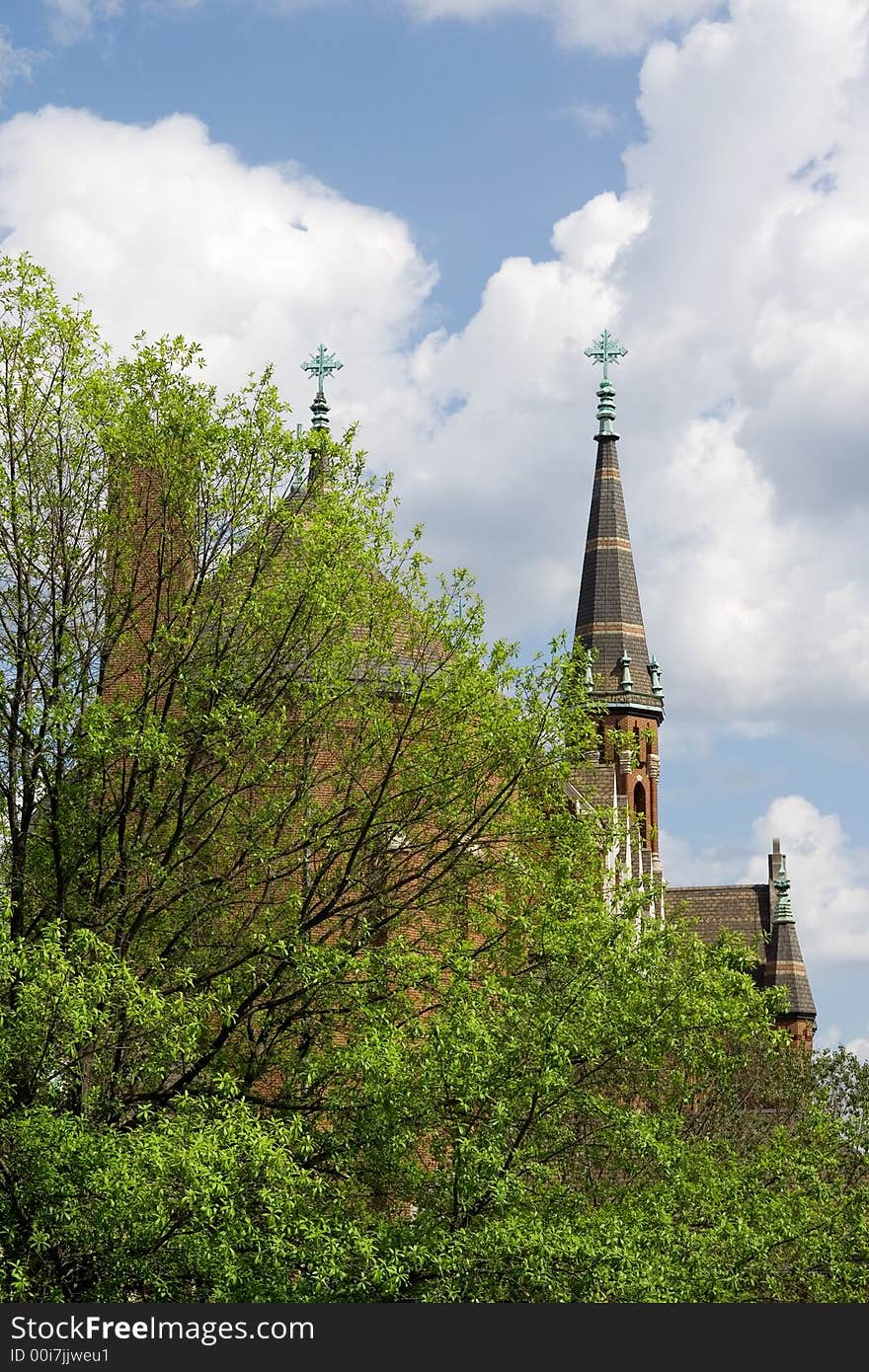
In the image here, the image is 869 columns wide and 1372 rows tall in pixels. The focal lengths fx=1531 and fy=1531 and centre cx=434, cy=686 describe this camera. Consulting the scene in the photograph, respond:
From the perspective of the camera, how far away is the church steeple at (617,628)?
54.3 meters

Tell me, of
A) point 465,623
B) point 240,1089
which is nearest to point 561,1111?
point 240,1089

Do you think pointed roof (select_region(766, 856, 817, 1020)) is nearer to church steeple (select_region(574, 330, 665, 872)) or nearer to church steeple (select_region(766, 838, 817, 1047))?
church steeple (select_region(766, 838, 817, 1047))

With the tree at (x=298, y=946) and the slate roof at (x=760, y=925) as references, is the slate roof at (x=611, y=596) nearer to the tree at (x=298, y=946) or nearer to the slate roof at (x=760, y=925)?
the slate roof at (x=760, y=925)

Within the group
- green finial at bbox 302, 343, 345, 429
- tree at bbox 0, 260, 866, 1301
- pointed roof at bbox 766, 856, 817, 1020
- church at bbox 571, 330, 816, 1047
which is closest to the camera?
tree at bbox 0, 260, 866, 1301

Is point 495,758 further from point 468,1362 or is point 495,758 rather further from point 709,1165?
point 468,1362

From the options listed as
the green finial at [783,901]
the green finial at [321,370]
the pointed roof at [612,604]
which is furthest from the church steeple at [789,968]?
the green finial at [321,370]

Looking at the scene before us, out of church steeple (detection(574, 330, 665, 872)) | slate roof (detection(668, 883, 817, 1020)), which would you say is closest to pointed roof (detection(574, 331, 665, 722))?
church steeple (detection(574, 330, 665, 872))

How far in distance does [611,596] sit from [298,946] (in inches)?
1627

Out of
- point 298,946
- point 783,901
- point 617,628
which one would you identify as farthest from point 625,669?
point 298,946

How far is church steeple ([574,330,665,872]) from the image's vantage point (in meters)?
54.3

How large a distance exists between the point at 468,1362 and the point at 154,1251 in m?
3.07

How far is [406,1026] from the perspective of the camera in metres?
15.1

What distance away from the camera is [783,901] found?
200ft

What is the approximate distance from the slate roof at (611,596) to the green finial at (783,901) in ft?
35.4
